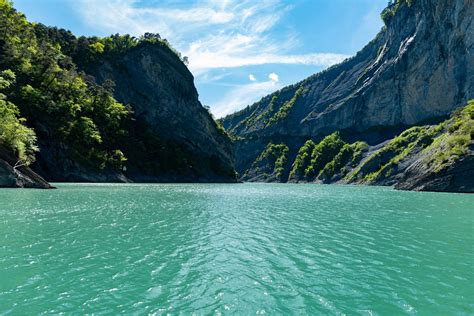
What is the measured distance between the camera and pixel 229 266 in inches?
621

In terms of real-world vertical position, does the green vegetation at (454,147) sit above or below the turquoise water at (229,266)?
above

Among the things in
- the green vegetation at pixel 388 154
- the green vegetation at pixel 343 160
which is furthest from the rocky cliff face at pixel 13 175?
the green vegetation at pixel 343 160

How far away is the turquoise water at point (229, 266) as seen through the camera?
11.2 meters

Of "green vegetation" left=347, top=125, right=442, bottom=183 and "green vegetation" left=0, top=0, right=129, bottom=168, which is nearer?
"green vegetation" left=0, top=0, right=129, bottom=168

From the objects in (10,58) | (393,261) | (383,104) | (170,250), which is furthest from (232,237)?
(383,104)

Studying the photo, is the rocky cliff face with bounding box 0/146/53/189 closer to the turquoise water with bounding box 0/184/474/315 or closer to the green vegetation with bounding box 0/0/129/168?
the green vegetation with bounding box 0/0/129/168

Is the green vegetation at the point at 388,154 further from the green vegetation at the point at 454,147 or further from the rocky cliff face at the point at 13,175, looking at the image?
the rocky cliff face at the point at 13,175

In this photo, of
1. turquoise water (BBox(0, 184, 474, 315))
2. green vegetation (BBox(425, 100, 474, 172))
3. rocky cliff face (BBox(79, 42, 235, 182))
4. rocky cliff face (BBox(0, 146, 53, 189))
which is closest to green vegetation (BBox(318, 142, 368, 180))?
rocky cliff face (BBox(79, 42, 235, 182))

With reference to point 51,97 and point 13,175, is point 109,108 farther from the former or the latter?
point 13,175

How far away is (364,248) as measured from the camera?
19406 mm

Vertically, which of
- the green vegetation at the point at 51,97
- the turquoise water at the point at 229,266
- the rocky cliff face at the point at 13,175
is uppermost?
the green vegetation at the point at 51,97

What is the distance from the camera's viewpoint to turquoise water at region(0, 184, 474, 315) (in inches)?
440

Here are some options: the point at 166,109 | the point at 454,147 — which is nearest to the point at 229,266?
the point at 454,147

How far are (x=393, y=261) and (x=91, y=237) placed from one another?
55.4 ft
